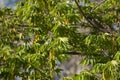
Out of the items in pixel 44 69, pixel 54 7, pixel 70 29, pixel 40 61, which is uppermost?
pixel 54 7

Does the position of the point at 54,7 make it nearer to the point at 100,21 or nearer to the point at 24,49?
the point at 24,49

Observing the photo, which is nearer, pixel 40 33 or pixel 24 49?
pixel 24 49

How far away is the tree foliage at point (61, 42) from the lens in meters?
5.51

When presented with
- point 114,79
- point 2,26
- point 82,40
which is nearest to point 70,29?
point 82,40

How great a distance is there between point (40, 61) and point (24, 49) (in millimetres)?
729

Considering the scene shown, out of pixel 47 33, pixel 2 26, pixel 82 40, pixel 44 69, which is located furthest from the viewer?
pixel 2 26

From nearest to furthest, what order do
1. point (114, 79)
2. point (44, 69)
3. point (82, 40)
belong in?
point (114, 79) → point (82, 40) → point (44, 69)

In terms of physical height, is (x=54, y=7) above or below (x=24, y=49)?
above

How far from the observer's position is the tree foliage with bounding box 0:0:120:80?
5512 mm

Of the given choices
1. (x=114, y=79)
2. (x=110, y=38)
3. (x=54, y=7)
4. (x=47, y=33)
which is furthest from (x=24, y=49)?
(x=114, y=79)

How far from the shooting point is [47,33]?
22.9ft

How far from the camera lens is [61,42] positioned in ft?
18.0

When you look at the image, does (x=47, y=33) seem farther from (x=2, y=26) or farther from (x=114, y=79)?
(x=114, y=79)

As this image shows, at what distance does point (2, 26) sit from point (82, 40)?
8.52 feet
